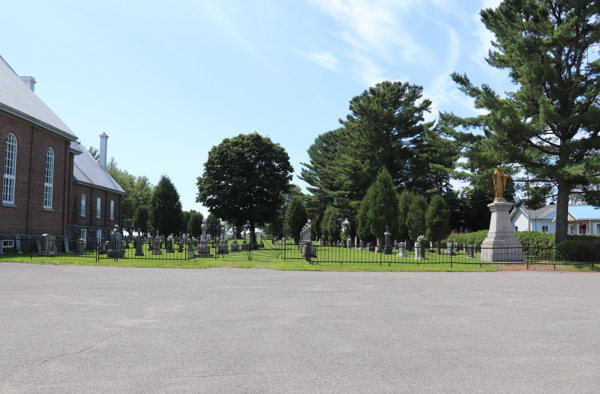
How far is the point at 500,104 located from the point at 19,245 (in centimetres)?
2934

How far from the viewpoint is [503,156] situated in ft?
83.1

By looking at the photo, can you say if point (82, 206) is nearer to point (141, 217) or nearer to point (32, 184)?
point (32, 184)

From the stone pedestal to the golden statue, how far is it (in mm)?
591

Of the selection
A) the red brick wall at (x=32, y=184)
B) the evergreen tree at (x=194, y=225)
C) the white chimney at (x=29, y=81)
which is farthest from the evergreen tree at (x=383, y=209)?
the evergreen tree at (x=194, y=225)

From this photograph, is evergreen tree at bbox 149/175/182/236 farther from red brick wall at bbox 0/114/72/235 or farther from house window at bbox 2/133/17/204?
house window at bbox 2/133/17/204

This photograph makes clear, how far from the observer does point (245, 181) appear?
46875 mm

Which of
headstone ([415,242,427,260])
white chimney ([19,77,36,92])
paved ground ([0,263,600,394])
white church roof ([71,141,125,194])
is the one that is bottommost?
paved ground ([0,263,600,394])

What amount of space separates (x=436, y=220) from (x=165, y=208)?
3844cm

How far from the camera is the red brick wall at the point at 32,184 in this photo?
92.4 ft

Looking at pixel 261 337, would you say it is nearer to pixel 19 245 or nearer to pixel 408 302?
pixel 408 302

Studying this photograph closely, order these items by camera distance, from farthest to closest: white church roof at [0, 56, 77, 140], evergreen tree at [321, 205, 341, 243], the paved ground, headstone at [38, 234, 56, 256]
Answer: evergreen tree at [321, 205, 341, 243] < white church roof at [0, 56, 77, 140] < headstone at [38, 234, 56, 256] < the paved ground

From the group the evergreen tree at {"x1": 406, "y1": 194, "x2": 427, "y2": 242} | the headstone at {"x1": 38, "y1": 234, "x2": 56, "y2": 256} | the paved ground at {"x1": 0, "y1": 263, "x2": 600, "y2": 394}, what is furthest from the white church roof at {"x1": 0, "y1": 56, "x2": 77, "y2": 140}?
the evergreen tree at {"x1": 406, "y1": 194, "x2": 427, "y2": 242}

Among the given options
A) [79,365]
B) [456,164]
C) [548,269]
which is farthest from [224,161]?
[79,365]

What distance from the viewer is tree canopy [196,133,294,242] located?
46938 millimetres
